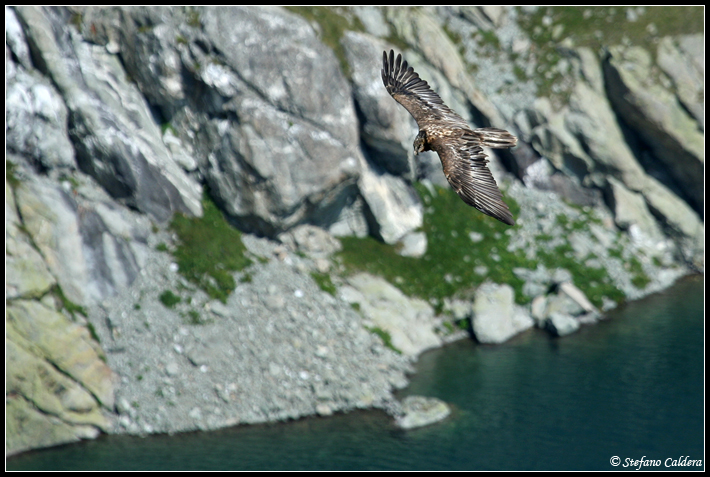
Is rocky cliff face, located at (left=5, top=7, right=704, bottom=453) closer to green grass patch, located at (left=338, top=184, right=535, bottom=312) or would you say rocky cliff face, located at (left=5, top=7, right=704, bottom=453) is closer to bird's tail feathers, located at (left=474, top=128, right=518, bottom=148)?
green grass patch, located at (left=338, top=184, right=535, bottom=312)

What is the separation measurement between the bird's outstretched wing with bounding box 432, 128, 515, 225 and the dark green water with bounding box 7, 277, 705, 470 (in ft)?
70.2

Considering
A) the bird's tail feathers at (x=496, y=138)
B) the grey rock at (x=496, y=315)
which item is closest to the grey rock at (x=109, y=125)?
the grey rock at (x=496, y=315)

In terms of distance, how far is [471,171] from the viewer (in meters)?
15.9

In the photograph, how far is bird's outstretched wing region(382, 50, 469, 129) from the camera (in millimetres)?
19402

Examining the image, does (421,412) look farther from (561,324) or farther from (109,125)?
(109,125)

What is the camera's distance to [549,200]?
53375mm

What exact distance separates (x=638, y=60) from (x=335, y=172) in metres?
25.9

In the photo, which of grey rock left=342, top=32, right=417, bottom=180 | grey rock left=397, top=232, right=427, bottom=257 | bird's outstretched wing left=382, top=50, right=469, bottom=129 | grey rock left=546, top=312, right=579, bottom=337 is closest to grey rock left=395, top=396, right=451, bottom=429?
grey rock left=546, top=312, right=579, bottom=337

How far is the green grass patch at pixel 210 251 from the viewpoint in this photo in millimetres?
40531

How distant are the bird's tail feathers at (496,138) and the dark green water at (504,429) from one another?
21.9 m

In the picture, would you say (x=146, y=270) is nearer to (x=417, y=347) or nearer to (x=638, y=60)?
(x=417, y=347)

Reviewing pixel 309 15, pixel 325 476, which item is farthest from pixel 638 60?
pixel 325 476

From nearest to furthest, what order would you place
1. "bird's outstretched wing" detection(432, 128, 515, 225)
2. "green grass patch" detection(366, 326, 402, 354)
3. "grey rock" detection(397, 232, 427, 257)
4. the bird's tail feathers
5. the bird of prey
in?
"bird's outstretched wing" detection(432, 128, 515, 225), the bird of prey, the bird's tail feathers, "green grass patch" detection(366, 326, 402, 354), "grey rock" detection(397, 232, 427, 257)

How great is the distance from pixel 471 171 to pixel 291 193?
28.1m
